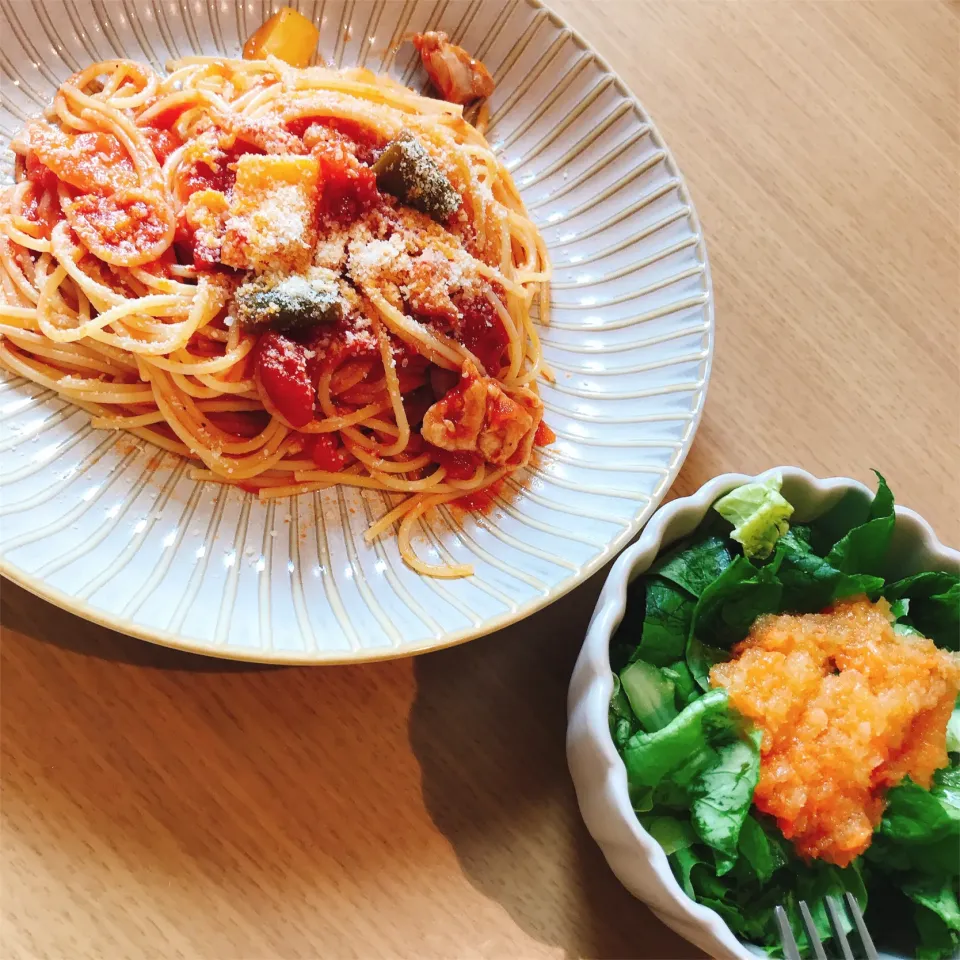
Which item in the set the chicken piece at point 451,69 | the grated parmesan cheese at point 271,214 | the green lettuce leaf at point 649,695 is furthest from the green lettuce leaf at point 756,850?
the chicken piece at point 451,69

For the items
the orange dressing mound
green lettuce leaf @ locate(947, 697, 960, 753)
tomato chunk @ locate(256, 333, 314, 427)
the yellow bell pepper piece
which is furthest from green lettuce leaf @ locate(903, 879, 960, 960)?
the yellow bell pepper piece

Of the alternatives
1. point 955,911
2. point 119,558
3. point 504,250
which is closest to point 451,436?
point 504,250

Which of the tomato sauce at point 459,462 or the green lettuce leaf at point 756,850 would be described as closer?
the green lettuce leaf at point 756,850

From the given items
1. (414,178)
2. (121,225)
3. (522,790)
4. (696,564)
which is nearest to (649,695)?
(696,564)

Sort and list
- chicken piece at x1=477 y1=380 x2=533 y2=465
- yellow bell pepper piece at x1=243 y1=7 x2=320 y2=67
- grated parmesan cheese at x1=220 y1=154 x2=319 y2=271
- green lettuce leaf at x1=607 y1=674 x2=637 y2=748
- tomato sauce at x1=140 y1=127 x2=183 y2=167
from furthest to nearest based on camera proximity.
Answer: yellow bell pepper piece at x1=243 y1=7 x2=320 y2=67 → tomato sauce at x1=140 y1=127 x2=183 y2=167 → chicken piece at x1=477 y1=380 x2=533 y2=465 → grated parmesan cheese at x1=220 y1=154 x2=319 y2=271 → green lettuce leaf at x1=607 y1=674 x2=637 y2=748

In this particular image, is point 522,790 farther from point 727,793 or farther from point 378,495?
point 378,495

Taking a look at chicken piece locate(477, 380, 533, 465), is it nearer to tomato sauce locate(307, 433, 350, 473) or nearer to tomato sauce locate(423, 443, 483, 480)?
tomato sauce locate(423, 443, 483, 480)

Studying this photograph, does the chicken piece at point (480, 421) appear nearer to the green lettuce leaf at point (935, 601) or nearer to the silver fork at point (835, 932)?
the green lettuce leaf at point (935, 601)
